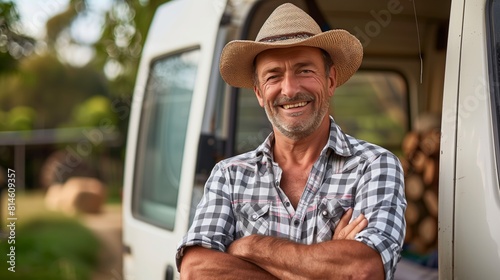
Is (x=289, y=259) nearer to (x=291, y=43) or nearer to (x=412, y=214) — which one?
(x=291, y=43)

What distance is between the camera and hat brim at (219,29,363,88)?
8.09 ft

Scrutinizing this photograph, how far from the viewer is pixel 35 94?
2112 cm

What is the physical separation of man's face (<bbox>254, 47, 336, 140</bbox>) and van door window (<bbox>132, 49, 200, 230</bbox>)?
1445 millimetres

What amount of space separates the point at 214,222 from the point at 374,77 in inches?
146

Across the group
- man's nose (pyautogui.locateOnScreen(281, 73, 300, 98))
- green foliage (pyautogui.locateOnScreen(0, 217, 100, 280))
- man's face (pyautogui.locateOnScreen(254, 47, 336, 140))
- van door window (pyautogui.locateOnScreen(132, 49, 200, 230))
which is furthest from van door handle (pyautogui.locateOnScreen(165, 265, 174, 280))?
green foliage (pyautogui.locateOnScreen(0, 217, 100, 280))

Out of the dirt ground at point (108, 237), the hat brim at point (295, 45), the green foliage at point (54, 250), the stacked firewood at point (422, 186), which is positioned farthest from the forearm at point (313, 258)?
the dirt ground at point (108, 237)

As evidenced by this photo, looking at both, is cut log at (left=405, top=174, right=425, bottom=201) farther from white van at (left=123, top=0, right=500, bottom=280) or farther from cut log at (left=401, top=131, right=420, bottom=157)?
cut log at (left=401, top=131, right=420, bottom=157)

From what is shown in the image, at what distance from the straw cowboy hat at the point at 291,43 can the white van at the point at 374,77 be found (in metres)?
0.33

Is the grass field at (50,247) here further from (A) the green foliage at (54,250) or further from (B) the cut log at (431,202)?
(B) the cut log at (431,202)

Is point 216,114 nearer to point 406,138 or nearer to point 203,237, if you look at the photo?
point 203,237

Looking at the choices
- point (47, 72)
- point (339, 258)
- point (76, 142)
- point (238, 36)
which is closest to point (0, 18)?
point (238, 36)

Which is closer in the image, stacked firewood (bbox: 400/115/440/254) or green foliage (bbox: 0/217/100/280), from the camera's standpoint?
stacked firewood (bbox: 400/115/440/254)

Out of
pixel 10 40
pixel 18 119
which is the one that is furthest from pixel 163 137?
pixel 18 119

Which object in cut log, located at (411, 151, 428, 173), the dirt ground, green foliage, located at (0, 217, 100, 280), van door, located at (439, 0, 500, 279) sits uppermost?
van door, located at (439, 0, 500, 279)
